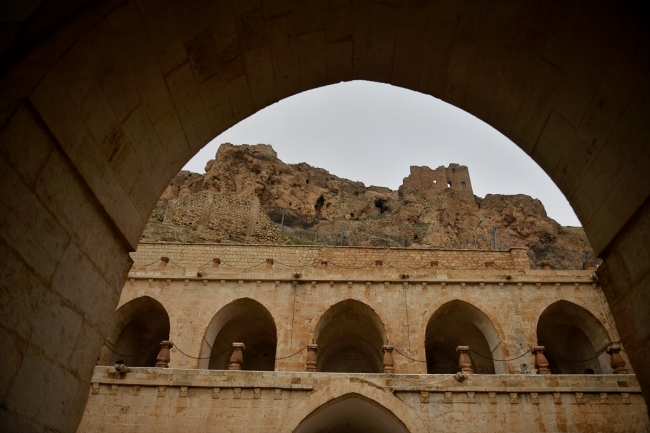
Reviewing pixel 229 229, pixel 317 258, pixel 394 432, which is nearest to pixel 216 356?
pixel 317 258

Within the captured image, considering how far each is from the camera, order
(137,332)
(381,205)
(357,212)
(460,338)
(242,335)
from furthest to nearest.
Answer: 1. (381,205)
2. (357,212)
3. (137,332)
4. (242,335)
5. (460,338)

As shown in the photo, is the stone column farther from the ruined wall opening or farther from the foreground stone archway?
the ruined wall opening

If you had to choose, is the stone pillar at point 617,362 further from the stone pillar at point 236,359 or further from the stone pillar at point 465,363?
the stone pillar at point 236,359

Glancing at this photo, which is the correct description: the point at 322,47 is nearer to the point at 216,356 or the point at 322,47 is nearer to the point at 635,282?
the point at 635,282

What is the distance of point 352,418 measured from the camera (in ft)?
51.7

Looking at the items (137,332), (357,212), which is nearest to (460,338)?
(137,332)

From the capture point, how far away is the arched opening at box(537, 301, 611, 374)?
18.0 m

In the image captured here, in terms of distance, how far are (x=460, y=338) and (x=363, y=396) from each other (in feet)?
30.5

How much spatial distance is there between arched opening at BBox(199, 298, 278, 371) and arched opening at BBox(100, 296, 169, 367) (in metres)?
2.41

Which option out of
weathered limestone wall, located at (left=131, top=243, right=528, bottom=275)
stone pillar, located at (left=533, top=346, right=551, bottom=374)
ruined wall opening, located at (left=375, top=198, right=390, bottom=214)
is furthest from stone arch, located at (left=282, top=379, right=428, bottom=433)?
ruined wall opening, located at (left=375, top=198, right=390, bottom=214)

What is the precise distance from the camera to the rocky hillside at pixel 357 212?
4119cm

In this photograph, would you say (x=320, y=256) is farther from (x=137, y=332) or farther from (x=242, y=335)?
(x=137, y=332)

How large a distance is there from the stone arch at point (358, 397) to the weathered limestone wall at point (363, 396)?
0.09ft

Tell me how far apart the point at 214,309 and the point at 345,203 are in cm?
3702
